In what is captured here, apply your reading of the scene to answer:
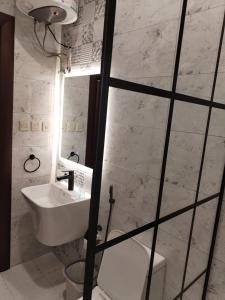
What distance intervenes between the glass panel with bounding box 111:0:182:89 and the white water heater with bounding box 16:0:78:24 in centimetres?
92

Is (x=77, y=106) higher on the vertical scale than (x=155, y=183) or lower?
higher

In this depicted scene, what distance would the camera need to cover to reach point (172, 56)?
0.87 meters

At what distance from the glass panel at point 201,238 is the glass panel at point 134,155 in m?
0.40

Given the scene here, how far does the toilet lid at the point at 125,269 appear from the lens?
3.05 ft

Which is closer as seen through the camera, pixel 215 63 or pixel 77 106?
pixel 215 63

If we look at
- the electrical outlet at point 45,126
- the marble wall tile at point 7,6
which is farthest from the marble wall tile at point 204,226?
the marble wall tile at point 7,6

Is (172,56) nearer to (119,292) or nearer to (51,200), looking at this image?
(119,292)

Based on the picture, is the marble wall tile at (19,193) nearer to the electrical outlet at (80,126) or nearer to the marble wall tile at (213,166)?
the electrical outlet at (80,126)

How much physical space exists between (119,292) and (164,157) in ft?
2.37

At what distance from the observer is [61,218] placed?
1.73 meters

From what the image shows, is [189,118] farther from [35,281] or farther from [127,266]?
[35,281]

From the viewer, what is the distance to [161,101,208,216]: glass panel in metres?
0.95

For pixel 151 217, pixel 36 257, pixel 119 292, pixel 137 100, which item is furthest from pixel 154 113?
pixel 36 257

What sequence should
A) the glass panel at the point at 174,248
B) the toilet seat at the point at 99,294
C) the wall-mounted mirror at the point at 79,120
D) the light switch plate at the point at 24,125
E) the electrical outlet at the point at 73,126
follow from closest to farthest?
the glass panel at the point at 174,248
the toilet seat at the point at 99,294
the wall-mounted mirror at the point at 79,120
the light switch plate at the point at 24,125
the electrical outlet at the point at 73,126
